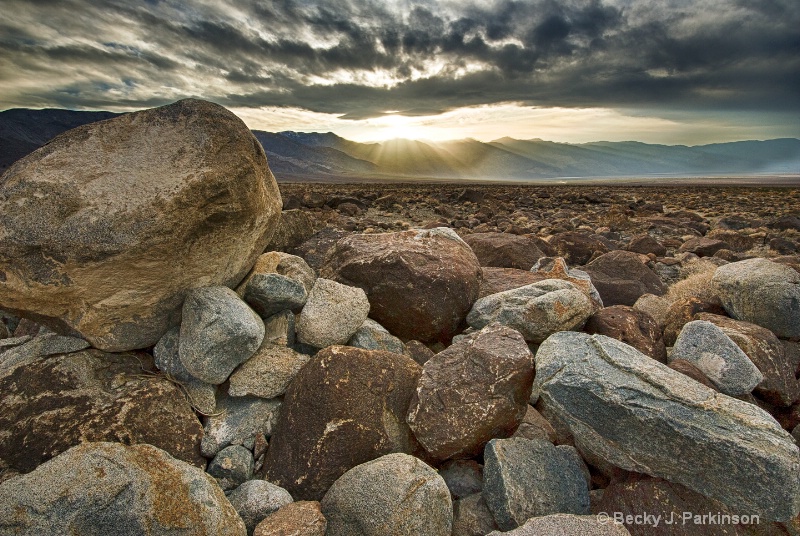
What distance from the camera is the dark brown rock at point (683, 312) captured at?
4.91m

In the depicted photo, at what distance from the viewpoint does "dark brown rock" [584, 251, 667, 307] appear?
20.6 feet

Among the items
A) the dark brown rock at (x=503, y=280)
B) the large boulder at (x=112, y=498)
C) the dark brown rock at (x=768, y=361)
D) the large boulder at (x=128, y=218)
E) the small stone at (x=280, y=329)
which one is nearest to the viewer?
the large boulder at (x=112, y=498)

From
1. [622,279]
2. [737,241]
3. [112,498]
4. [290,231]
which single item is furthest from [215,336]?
[737,241]

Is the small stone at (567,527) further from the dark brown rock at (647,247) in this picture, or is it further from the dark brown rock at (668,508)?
the dark brown rock at (647,247)

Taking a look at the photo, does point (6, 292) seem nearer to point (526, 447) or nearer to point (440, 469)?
point (440, 469)

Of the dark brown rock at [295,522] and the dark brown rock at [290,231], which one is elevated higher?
the dark brown rock at [290,231]

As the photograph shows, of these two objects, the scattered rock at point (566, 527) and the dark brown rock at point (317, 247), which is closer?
the scattered rock at point (566, 527)

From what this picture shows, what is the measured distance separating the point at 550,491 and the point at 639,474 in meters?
0.56

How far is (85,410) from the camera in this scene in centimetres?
331

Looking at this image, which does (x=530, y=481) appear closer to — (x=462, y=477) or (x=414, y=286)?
(x=462, y=477)

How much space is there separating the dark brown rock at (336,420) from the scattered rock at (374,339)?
0.60 m

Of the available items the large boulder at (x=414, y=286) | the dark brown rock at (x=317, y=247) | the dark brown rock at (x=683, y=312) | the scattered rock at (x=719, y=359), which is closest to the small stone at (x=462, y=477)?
the large boulder at (x=414, y=286)

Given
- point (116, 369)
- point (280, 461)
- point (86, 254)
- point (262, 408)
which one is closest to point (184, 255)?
point (86, 254)

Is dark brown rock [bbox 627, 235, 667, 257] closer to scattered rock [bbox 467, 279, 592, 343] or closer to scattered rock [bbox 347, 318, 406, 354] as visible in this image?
scattered rock [bbox 467, 279, 592, 343]
